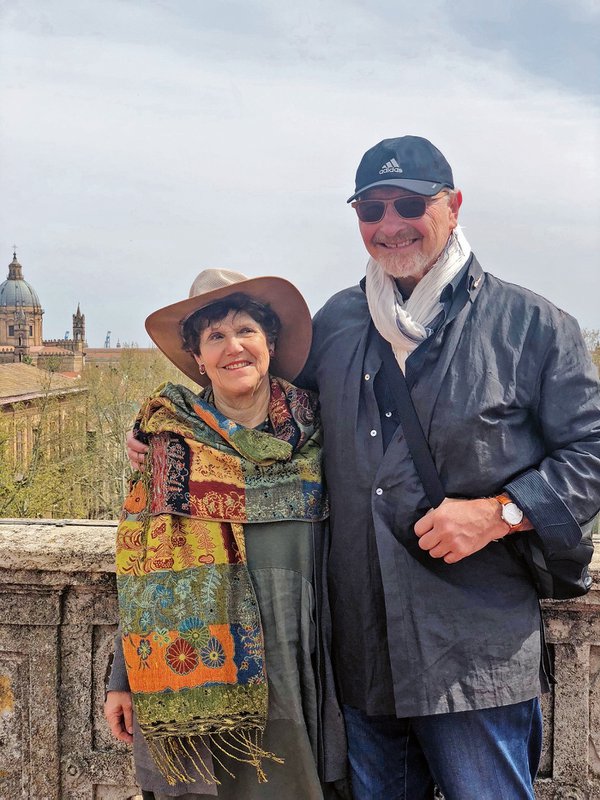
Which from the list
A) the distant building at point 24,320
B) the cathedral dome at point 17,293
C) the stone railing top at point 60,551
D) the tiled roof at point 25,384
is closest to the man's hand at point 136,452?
the stone railing top at point 60,551

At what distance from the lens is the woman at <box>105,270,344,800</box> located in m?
2.26

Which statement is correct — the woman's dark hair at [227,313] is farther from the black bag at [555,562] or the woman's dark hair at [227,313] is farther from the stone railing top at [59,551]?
the black bag at [555,562]

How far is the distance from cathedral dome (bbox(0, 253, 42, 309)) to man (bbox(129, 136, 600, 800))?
111281mm

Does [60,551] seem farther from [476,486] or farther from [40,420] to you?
[40,420]

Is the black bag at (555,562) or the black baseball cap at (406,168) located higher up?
the black baseball cap at (406,168)

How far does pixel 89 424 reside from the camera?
1425 inches

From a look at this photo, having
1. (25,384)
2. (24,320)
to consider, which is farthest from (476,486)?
(24,320)

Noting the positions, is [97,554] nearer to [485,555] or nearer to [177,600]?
[177,600]

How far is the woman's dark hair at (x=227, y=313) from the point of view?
8.14ft

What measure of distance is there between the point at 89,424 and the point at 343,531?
3515cm

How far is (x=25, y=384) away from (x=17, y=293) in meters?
64.8

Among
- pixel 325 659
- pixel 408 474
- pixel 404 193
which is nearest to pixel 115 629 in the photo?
pixel 325 659

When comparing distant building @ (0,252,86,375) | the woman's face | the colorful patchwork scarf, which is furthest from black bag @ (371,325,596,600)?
distant building @ (0,252,86,375)

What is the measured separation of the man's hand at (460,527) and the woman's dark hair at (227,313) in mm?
790
